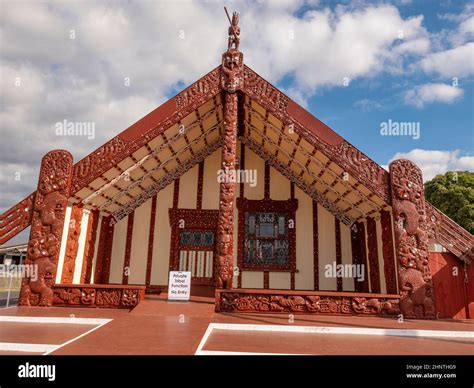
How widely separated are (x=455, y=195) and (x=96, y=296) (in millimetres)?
22294

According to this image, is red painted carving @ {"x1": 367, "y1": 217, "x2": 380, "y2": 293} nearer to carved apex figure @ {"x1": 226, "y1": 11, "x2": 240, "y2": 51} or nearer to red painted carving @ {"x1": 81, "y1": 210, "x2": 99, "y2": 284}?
carved apex figure @ {"x1": 226, "y1": 11, "x2": 240, "y2": 51}

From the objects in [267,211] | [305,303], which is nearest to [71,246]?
[305,303]

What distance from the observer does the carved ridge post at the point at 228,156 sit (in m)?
6.53

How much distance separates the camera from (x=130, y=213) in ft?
34.0

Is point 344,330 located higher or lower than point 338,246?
lower

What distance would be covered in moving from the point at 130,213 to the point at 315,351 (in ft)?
26.3

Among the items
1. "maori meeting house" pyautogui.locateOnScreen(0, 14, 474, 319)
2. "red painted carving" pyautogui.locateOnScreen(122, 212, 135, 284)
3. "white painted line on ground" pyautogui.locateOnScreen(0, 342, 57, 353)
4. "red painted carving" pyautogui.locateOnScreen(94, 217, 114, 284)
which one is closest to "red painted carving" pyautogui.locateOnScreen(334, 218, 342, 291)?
"maori meeting house" pyautogui.locateOnScreen(0, 14, 474, 319)

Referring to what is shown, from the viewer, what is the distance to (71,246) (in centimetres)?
750

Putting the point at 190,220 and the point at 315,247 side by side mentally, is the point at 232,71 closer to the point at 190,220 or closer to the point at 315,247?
the point at 190,220

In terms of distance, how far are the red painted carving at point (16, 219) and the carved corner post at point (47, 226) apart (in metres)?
0.20

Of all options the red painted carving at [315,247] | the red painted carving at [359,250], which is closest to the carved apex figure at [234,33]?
the red painted carving at [315,247]

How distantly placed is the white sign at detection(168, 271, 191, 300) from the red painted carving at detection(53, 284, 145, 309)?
0.75 metres

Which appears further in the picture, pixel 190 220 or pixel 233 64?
pixel 190 220
